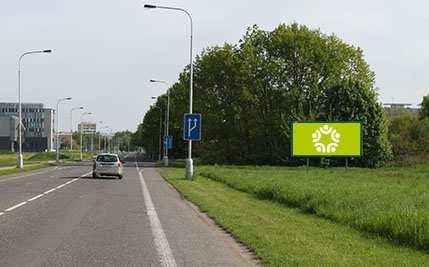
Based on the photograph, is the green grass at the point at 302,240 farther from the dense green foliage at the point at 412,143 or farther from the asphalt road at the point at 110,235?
the dense green foliage at the point at 412,143

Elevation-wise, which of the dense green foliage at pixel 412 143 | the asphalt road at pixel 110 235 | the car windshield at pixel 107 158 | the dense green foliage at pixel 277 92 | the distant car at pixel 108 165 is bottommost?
the asphalt road at pixel 110 235

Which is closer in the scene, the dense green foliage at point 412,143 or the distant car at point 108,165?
the distant car at point 108,165

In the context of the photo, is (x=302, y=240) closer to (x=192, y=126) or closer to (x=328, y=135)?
(x=192, y=126)

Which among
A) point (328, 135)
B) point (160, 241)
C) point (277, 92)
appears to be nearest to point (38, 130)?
point (277, 92)

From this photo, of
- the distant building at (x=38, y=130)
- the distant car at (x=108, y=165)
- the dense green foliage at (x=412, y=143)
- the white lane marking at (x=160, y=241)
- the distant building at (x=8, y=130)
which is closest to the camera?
the white lane marking at (x=160, y=241)

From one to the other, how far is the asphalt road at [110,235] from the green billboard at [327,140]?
1779 cm

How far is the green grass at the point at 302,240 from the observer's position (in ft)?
34.0

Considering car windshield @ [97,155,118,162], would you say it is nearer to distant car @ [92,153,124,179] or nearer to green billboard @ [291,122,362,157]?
distant car @ [92,153,124,179]

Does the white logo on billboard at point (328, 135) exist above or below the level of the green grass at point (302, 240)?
above

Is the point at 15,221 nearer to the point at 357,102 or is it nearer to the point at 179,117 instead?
the point at 357,102

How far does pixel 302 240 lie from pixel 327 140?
90.7 ft

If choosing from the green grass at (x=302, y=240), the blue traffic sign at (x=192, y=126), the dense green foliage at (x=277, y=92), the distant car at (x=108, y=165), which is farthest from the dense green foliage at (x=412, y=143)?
the green grass at (x=302, y=240)

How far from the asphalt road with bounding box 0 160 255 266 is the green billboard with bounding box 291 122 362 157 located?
1779 cm

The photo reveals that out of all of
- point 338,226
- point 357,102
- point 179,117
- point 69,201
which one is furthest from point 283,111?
point 338,226
